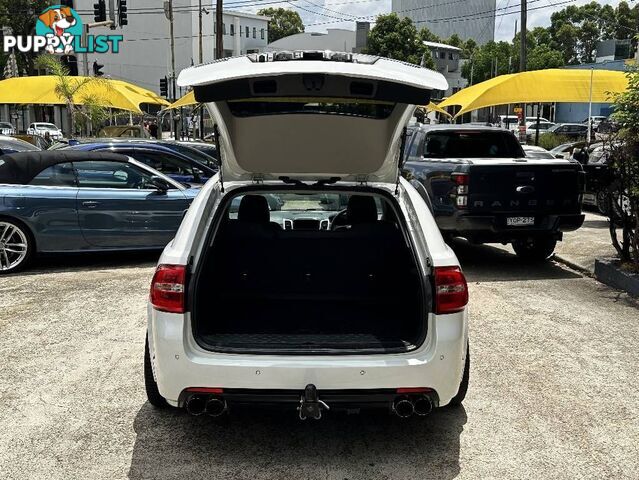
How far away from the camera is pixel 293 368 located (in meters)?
3.33

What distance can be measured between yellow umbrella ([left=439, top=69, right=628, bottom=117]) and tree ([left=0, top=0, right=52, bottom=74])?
47254mm

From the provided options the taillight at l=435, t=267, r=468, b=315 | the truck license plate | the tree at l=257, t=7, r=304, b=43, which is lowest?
the truck license plate

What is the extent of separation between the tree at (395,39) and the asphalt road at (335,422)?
5624cm

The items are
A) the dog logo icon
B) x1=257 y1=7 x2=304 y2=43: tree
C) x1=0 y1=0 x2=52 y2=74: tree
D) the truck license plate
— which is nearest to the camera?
the truck license plate

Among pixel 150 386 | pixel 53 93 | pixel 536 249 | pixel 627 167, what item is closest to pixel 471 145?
pixel 536 249

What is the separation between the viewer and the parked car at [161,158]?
10.5 meters

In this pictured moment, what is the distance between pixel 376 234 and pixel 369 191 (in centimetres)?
47

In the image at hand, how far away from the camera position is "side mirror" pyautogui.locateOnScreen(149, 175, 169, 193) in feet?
28.3

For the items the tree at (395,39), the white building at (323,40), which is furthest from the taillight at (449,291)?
the white building at (323,40)

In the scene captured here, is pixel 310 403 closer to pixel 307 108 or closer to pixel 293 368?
pixel 293 368

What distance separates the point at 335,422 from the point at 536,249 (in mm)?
5987

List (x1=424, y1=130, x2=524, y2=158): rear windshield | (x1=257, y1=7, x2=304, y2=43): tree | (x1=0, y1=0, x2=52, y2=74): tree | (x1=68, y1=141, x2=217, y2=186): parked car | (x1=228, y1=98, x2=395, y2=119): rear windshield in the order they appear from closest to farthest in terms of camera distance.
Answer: (x1=228, y1=98, x2=395, y2=119): rear windshield < (x1=424, y1=130, x2=524, y2=158): rear windshield < (x1=68, y1=141, x2=217, y2=186): parked car < (x1=0, y1=0, x2=52, y2=74): tree < (x1=257, y1=7, x2=304, y2=43): tree

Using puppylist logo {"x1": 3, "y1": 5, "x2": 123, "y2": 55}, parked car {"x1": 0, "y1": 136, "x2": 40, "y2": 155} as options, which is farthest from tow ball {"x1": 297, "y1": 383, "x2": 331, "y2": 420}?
puppylist logo {"x1": 3, "y1": 5, "x2": 123, "y2": 55}

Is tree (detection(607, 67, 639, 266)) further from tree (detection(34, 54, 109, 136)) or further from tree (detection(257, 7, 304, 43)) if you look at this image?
tree (detection(257, 7, 304, 43))
